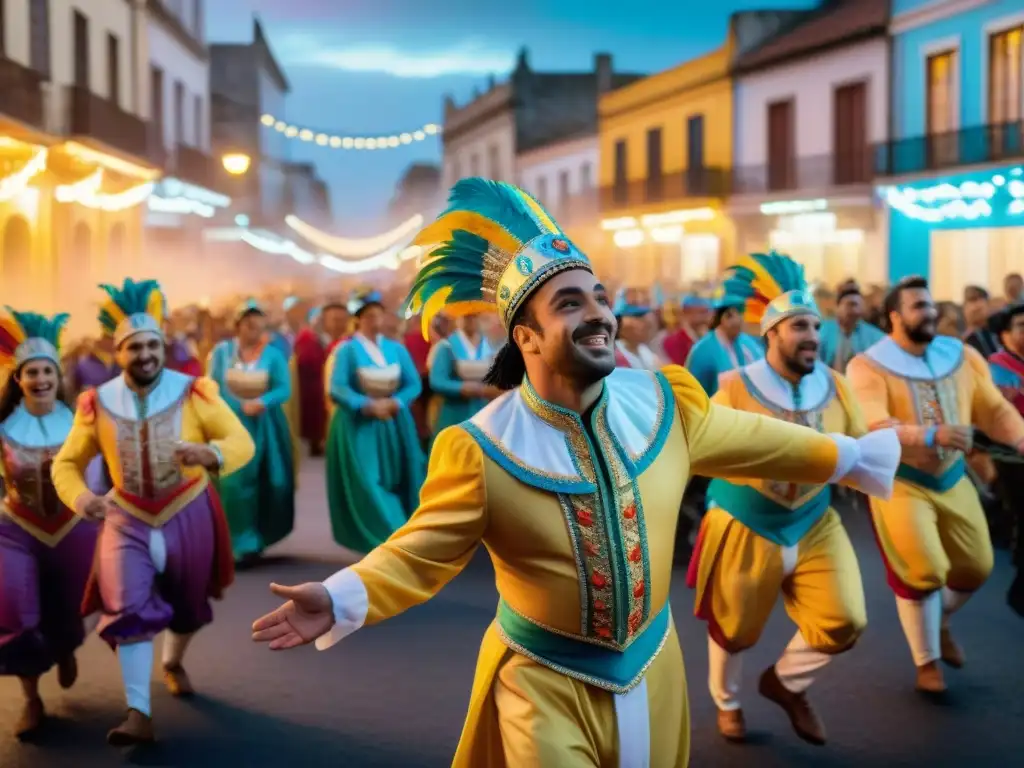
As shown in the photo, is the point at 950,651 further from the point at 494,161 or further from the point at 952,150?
the point at 494,161

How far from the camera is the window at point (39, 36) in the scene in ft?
67.4

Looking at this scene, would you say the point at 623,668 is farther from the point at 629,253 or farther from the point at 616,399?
the point at 629,253

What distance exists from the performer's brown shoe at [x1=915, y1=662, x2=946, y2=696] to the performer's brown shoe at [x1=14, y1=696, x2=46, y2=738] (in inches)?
166

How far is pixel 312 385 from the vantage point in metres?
16.7

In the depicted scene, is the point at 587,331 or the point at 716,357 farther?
the point at 716,357

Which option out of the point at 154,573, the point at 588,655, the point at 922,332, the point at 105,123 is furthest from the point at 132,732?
the point at 105,123

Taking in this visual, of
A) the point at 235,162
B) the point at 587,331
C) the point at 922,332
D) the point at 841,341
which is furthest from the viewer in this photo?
the point at 235,162

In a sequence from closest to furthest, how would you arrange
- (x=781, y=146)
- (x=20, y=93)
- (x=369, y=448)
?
(x=369, y=448) → (x=20, y=93) → (x=781, y=146)

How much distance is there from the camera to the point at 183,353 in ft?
42.2

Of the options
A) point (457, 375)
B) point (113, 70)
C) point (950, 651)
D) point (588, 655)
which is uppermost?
point (113, 70)

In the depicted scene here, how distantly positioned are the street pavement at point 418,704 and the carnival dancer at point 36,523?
0.37 meters

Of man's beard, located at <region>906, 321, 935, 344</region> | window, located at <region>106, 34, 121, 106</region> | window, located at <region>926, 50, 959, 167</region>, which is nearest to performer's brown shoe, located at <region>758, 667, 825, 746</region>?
man's beard, located at <region>906, 321, 935, 344</region>

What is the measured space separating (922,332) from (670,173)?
29.5m

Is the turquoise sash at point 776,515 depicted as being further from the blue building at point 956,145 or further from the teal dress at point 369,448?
the blue building at point 956,145
